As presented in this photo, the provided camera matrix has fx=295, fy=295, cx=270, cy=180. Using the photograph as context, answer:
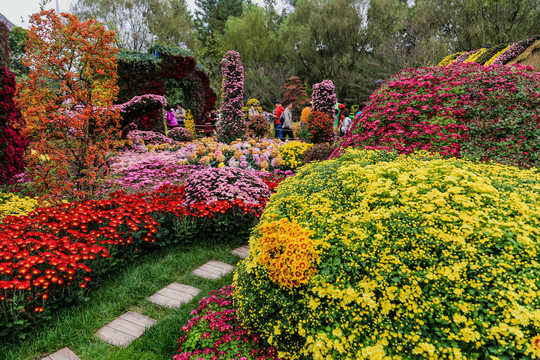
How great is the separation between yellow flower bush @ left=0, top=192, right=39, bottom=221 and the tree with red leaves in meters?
0.54

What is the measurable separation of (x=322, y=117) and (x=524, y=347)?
9.18 meters

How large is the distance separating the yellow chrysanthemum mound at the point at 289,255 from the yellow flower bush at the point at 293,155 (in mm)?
5933

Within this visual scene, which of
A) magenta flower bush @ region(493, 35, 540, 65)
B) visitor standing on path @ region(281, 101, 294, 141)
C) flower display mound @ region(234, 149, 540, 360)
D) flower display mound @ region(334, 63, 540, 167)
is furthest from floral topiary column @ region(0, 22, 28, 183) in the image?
magenta flower bush @ region(493, 35, 540, 65)

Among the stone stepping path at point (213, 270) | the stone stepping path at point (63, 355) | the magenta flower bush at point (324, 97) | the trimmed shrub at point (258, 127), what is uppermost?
the magenta flower bush at point (324, 97)

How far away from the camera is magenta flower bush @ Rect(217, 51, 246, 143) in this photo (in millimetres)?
11188

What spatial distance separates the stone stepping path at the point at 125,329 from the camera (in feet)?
9.25

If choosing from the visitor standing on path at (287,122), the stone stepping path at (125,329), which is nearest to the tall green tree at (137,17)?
the visitor standing on path at (287,122)

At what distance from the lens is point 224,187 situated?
17.1 ft

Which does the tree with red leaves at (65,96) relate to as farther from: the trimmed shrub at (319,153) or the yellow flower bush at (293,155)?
the yellow flower bush at (293,155)

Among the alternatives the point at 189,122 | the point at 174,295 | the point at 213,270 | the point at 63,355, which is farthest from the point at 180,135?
the point at 63,355

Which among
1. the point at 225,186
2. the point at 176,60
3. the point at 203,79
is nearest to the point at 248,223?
the point at 225,186

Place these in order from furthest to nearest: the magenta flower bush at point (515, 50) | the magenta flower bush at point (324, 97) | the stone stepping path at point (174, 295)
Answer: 1. the magenta flower bush at point (324, 97)
2. the magenta flower bush at point (515, 50)
3. the stone stepping path at point (174, 295)

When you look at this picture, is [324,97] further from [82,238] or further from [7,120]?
[82,238]

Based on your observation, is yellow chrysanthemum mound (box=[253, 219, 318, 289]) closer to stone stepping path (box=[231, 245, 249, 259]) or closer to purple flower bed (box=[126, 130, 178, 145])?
stone stepping path (box=[231, 245, 249, 259])
